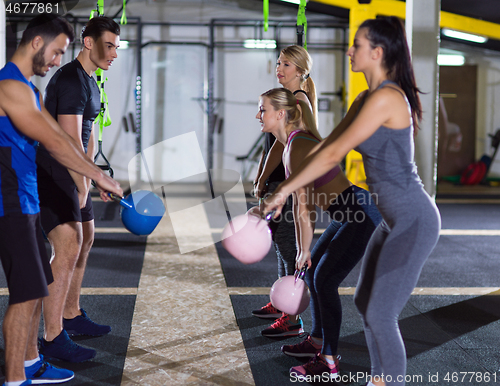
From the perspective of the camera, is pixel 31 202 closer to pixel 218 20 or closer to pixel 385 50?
pixel 385 50

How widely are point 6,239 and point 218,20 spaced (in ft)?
27.5

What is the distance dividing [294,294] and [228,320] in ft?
2.61

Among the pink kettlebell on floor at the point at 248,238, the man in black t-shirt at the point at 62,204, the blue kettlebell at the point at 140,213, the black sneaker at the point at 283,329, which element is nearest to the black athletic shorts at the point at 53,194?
the man in black t-shirt at the point at 62,204

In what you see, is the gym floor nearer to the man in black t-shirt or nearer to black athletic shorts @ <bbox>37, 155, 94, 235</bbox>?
the man in black t-shirt

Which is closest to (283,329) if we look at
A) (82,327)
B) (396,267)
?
(82,327)

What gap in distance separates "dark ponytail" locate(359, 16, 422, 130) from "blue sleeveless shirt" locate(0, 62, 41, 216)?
128cm

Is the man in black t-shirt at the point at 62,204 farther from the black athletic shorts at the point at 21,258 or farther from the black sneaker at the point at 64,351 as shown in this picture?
the black athletic shorts at the point at 21,258

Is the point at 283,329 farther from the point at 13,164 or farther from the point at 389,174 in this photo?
the point at 13,164

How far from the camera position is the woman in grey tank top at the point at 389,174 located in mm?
1695

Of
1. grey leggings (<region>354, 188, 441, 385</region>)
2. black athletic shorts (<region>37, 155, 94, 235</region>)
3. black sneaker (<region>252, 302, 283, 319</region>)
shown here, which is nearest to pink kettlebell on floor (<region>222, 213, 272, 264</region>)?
grey leggings (<region>354, 188, 441, 385</region>)

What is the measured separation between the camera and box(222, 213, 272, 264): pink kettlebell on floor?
6.71 ft

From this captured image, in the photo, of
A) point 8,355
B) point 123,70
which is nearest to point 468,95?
point 123,70

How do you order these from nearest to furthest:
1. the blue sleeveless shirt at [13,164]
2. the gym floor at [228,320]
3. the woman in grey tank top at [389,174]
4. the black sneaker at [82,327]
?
the woman in grey tank top at [389,174] < the blue sleeveless shirt at [13,164] < the gym floor at [228,320] < the black sneaker at [82,327]

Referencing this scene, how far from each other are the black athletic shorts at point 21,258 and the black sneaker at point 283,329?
1.27m
